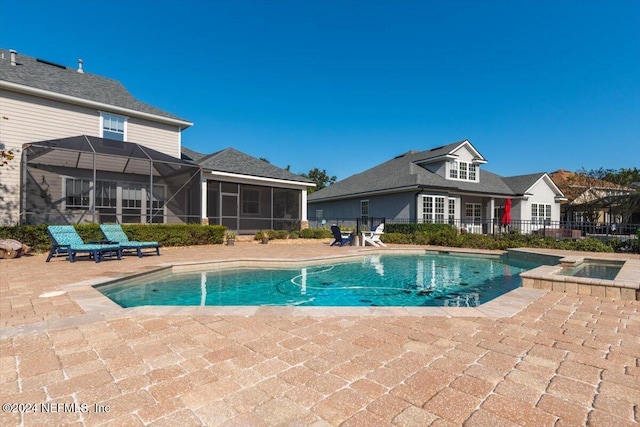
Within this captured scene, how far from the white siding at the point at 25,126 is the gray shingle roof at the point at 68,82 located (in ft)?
2.04

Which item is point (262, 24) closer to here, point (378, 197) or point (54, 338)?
point (378, 197)

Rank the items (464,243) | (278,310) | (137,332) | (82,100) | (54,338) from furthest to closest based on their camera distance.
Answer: (464,243), (82,100), (278,310), (137,332), (54,338)

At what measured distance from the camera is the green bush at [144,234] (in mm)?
10320

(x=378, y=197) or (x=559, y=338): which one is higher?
(x=378, y=197)

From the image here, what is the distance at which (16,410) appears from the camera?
79.5 inches

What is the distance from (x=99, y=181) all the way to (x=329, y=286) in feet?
45.3

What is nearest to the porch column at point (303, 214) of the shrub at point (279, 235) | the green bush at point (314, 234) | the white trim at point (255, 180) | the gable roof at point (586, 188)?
the white trim at point (255, 180)

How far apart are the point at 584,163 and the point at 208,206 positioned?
32397 mm

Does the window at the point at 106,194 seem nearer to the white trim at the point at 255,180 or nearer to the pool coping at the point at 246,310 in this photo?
the white trim at the point at 255,180

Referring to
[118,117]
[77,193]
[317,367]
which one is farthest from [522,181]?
[77,193]

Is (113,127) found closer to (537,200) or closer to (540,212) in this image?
(537,200)

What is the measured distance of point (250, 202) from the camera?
2091 centimetres

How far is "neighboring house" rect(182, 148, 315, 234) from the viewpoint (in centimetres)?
1625

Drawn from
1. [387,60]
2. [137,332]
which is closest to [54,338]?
[137,332]
